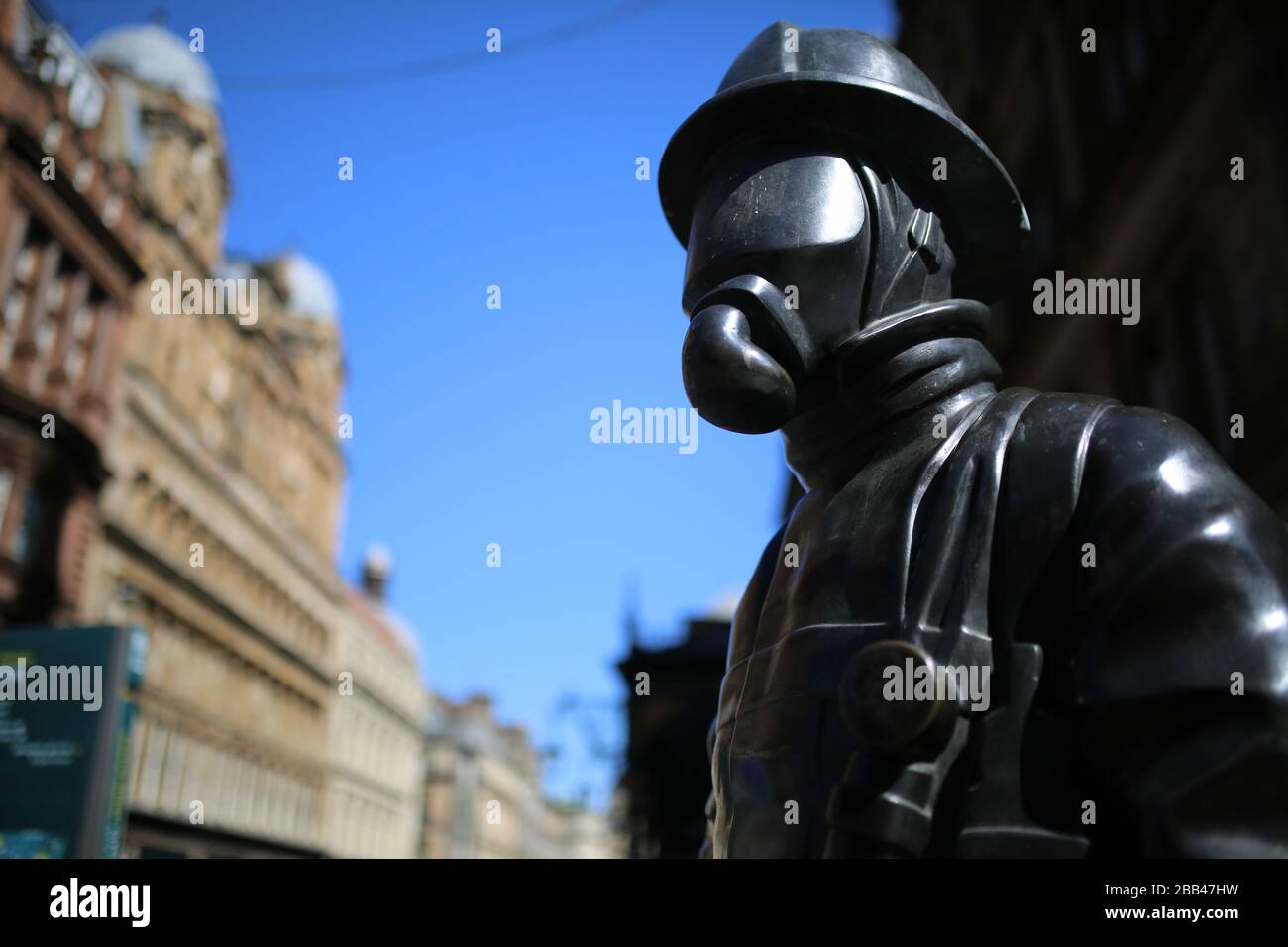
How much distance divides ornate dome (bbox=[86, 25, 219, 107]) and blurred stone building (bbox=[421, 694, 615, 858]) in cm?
5089

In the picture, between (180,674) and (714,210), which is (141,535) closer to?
(180,674)

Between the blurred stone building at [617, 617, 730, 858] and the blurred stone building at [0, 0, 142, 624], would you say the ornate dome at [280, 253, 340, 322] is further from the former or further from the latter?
the blurred stone building at [617, 617, 730, 858]

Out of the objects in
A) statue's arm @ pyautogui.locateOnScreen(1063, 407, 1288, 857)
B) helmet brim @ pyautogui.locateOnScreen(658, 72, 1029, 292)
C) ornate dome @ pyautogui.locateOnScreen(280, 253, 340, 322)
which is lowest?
statue's arm @ pyautogui.locateOnScreen(1063, 407, 1288, 857)

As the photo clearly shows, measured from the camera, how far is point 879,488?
2252 mm

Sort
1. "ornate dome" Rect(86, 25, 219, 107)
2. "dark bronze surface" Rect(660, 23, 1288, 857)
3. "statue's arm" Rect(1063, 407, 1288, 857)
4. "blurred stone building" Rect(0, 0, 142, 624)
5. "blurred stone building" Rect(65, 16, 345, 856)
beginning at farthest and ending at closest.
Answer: "ornate dome" Rect(86, 25, 219, 107), "blurred stone building" Rect(65, 16, 345, 856), "blurred stone building" Rect(0, 0, 142, 624), "dark bronze surface" Rect(660, 23, 1288, 857), "statue's arm" Rect(1063, 407, 1288, 857)

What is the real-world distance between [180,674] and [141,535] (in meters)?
6.44

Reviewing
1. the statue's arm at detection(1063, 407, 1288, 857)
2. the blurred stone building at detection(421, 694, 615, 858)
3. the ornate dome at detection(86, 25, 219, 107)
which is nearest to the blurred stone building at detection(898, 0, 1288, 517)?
the statue's arm at detection(1063, 407, 1288, 857)

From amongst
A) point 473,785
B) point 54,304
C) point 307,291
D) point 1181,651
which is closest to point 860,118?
point 1181,651

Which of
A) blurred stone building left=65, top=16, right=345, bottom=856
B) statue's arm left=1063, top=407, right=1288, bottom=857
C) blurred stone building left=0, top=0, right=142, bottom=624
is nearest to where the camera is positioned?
statue's arm left=1063, top=407, right=1288, bottom=857

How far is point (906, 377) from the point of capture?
7.63 ft

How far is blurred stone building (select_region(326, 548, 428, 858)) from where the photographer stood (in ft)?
172

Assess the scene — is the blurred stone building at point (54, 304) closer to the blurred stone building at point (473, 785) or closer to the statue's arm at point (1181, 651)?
the statue's arm at point (1181, 651)

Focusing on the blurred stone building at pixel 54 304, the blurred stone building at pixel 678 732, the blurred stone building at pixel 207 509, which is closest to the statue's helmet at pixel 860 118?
the blurred stone building at pixel 678 732

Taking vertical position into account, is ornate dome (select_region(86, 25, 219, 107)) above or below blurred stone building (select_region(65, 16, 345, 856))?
above
